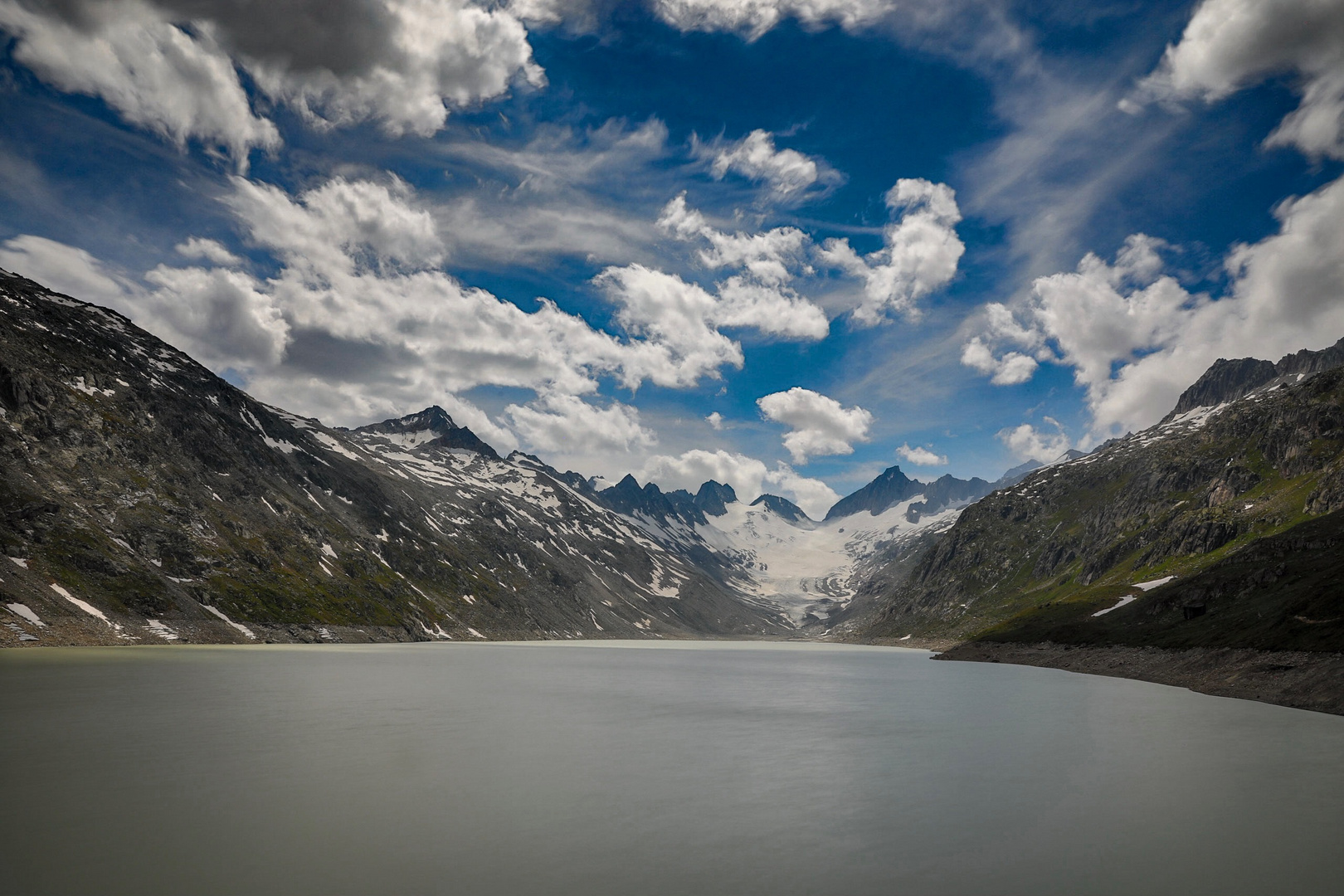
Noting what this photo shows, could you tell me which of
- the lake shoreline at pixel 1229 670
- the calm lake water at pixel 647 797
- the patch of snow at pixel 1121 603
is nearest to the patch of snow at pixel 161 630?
the calm lake water at pixel 647 797

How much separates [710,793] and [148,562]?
6057 inches

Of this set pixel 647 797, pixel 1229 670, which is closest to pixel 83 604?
pixel 647 797

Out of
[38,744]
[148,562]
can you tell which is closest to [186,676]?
[38,744]

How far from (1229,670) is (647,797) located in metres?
72.0

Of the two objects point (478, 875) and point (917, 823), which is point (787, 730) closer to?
point (917, 823)

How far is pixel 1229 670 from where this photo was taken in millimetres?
71125

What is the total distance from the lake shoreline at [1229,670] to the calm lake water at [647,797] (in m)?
4.97

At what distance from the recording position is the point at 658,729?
46.9m

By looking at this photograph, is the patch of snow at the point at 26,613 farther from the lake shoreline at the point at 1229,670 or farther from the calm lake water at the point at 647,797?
the lake shoreline at the point at 1229,670

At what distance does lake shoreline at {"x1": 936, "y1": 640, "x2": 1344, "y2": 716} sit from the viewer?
55.9 metres

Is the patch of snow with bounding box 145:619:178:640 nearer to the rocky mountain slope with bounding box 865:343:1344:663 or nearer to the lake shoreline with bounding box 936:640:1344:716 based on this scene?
the lake shoreline with bounding box 936:640:1344:716

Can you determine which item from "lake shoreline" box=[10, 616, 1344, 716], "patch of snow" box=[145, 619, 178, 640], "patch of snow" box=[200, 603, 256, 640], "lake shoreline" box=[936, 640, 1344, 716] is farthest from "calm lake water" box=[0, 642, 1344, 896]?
"patch of snow" box=[200, 603, 256, 640]

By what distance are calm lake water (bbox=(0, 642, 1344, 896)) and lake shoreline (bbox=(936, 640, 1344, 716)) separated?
16.3ft

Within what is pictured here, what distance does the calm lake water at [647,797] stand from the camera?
18.8 meters
